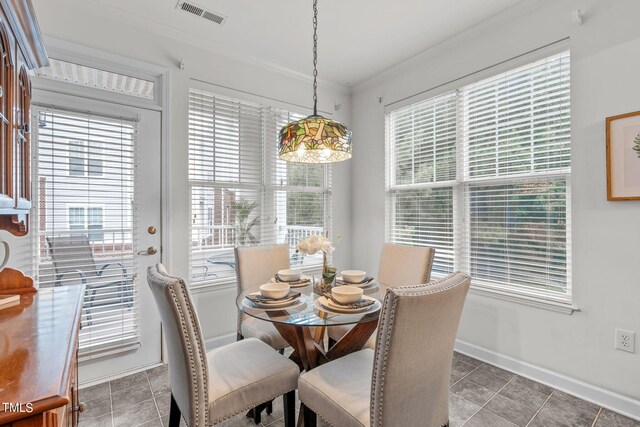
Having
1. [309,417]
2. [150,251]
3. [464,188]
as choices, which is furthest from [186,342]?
[464,188]

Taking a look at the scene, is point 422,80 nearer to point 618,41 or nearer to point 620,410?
point 618,41

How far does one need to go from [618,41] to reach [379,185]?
213cm

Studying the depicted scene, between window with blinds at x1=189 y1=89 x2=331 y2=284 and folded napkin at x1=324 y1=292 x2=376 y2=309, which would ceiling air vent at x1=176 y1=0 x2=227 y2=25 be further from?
folded napkin at x1=324 y1=292 x2=376 y2=309

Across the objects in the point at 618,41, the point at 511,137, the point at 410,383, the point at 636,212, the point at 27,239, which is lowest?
the point at 410,383

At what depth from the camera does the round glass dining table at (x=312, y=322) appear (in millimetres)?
1553

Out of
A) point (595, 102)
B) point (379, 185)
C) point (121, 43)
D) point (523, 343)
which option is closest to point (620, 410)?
point (523, 343)

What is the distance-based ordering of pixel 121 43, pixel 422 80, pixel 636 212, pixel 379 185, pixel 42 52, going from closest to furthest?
pixel 42 52 → pixel 636 212 → pixel 121 43 → pixel 422 80 → pixel 379 185

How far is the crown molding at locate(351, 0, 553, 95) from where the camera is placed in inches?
93.8

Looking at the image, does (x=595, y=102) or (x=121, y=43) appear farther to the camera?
(x=121, y=43)

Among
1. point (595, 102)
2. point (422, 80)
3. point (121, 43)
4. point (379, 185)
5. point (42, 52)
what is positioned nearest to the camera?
point (42, 52)

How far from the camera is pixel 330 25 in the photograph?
261 cm

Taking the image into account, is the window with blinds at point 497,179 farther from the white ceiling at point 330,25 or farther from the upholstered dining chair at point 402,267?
the upholstered dining chair at point 402,267

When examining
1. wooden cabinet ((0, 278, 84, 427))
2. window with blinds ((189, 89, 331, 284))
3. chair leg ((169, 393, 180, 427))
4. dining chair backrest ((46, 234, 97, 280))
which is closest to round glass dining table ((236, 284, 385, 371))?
chair leg ((169, 393, 180, 427))

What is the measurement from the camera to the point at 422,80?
3146 mm
